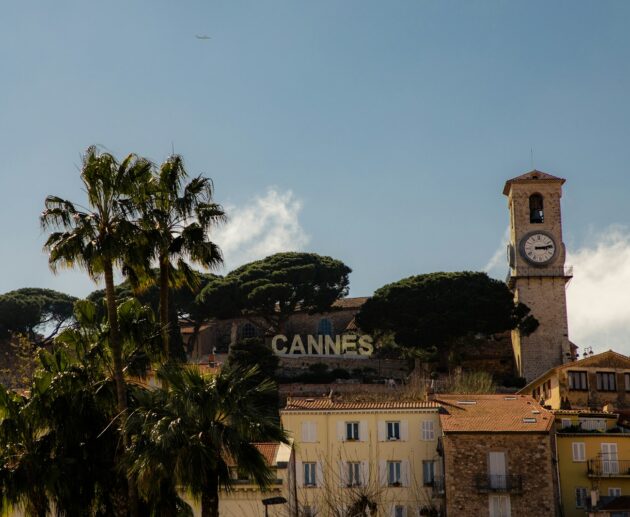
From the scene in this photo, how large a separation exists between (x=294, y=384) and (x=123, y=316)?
59822mm

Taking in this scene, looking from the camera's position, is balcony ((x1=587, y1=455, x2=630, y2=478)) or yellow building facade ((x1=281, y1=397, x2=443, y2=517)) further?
balcony ((x1=587, y1=455, x2=630, y2=478))


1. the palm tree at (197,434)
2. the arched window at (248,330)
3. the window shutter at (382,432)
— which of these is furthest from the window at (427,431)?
the arched window at (248,330)

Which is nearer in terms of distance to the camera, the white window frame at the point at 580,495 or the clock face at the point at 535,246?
the white window frame at the point at 580,495

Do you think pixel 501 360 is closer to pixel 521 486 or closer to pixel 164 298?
pixel 521 486

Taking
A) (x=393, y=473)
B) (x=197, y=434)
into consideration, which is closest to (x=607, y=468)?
(x=393, y=473)

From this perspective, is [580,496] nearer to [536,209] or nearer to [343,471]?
[343,471]

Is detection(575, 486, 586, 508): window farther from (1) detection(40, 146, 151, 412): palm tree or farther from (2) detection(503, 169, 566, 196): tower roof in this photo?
(2) detection(503, 169, 566, 196): tower roof

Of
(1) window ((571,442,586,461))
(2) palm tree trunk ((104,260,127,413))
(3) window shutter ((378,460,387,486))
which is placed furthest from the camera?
(1) window ((571,442,586,461))

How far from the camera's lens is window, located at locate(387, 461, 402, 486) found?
5260cm

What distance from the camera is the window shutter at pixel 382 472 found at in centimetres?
5224

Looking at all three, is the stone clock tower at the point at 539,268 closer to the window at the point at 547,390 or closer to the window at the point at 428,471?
the window at the point at 547,390

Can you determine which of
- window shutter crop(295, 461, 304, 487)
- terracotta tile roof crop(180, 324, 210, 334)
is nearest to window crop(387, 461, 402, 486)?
window shutter crop(295, 461, 304, 487)

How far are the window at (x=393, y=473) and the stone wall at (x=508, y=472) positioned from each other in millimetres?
3015

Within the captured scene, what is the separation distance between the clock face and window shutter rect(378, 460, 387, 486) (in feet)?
145
